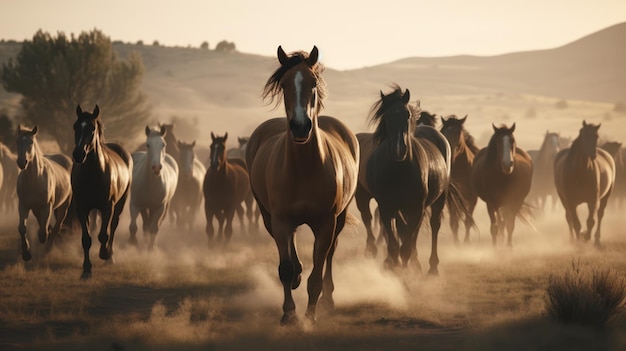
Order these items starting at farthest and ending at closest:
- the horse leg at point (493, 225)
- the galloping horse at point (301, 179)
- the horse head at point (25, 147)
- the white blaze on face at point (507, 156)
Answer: the horse leg at point (493, 225)
the white blaze on face at point (507, 156)
the horse head at point (25, 147)
the galloping horse at point (301, 179)

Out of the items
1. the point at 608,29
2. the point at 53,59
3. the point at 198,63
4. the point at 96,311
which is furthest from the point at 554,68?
the point at 96,311

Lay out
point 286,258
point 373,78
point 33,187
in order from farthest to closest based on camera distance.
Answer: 1. point 373,78
2. point 33,187
3. point 286,258

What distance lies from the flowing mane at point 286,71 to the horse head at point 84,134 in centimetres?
407

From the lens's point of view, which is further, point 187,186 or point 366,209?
point 187,186

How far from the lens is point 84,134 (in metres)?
10.7

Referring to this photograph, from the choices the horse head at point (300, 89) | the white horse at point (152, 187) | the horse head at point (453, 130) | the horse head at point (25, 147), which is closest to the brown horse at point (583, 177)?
the horse head at point (453, 130)

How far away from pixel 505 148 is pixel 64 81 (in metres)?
26.5

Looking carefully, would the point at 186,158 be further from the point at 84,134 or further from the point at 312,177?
the point at 312,177

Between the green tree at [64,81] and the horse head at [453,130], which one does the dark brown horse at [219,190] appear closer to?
the horse head at [453,130]

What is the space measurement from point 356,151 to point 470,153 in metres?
7.83

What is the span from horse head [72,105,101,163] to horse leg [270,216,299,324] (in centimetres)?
418

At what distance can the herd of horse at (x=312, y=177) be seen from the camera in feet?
23.9

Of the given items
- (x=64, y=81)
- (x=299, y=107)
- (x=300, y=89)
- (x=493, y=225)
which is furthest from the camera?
(x=64, y=81)

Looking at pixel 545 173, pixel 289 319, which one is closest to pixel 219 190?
pixel 289 319
